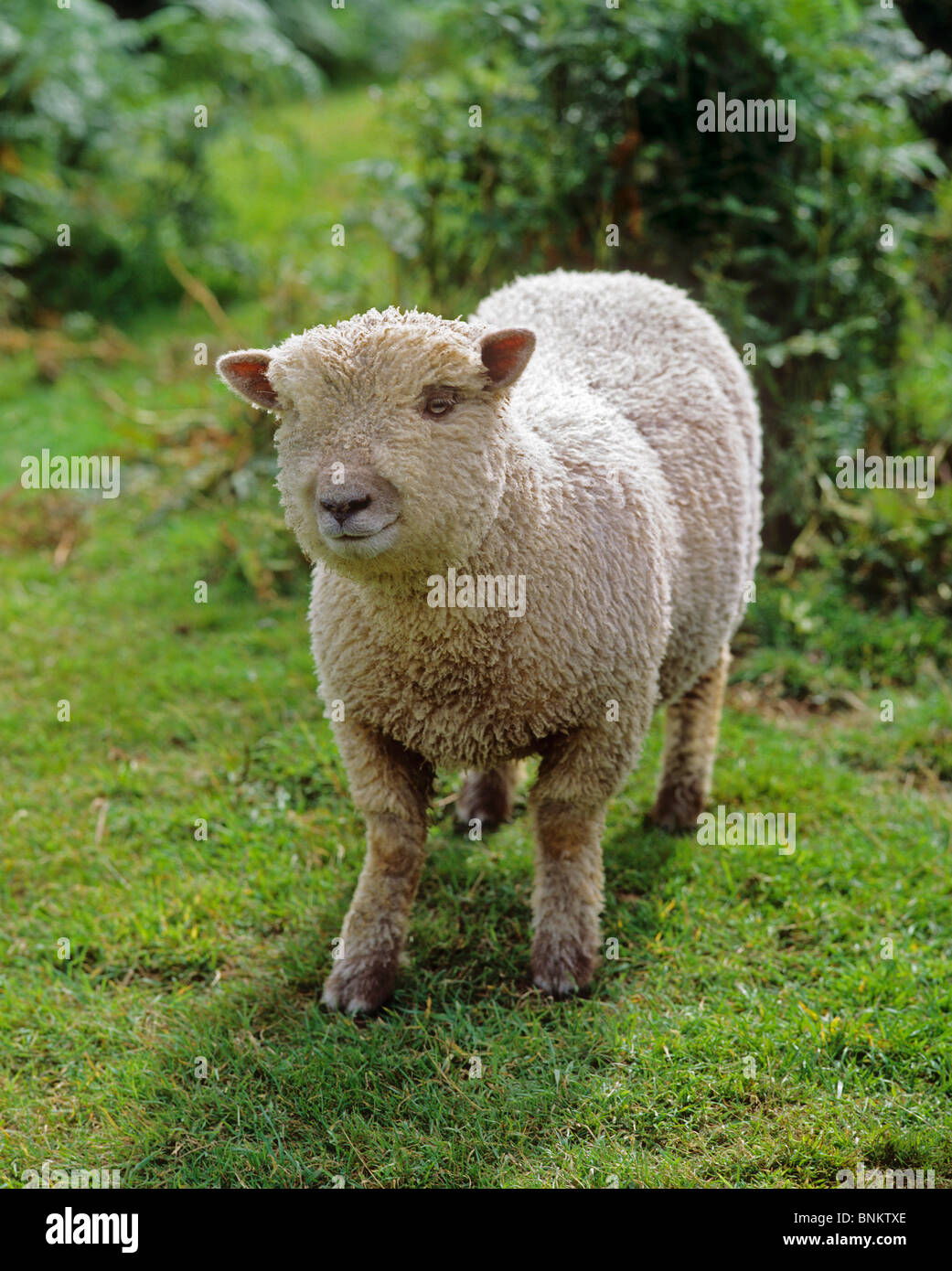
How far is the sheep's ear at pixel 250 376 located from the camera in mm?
3053

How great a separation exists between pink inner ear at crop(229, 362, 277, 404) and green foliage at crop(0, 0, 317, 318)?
6459mm

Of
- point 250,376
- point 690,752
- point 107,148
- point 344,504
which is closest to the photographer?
point 344,504

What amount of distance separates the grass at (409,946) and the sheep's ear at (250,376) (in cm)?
177

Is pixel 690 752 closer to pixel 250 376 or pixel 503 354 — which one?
pixel 503 354

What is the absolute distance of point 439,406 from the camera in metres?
2.92

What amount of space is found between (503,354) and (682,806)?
6.90 ft

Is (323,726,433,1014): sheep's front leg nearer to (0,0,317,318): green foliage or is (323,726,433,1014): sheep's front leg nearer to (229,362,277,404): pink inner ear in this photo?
(229,362,277,404): pink inner ear

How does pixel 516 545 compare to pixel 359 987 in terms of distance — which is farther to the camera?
pixel 359 987

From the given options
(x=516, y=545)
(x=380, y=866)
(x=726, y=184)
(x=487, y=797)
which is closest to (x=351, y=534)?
(x=516, y=545)

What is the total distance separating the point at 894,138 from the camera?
6.15m

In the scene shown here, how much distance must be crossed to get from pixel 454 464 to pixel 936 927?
2.29m

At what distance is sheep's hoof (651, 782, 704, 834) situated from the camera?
4.46m
